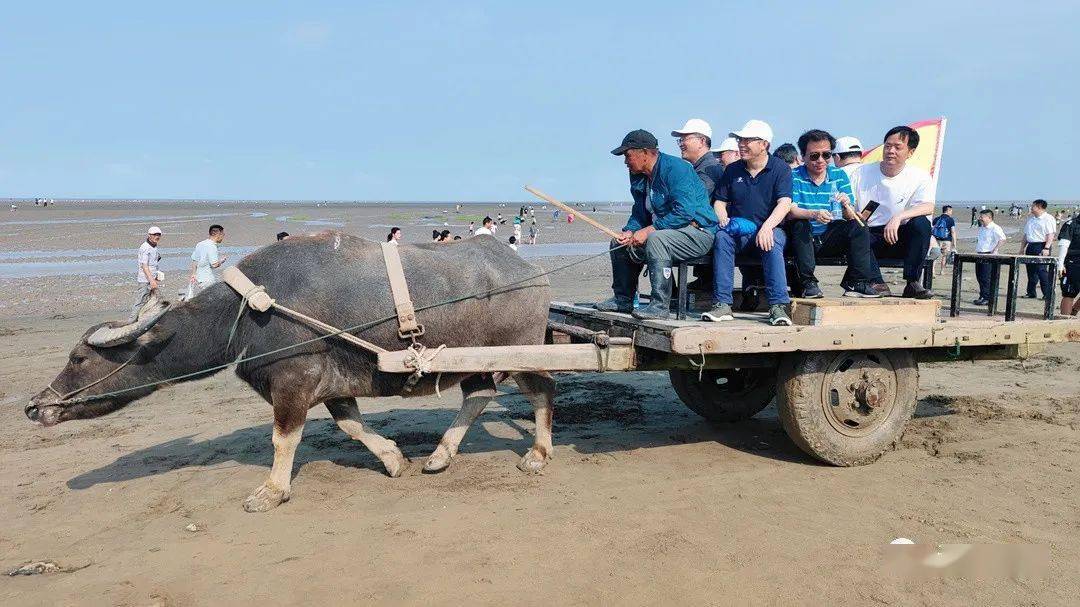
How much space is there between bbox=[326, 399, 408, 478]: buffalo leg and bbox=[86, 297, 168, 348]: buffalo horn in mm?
1323

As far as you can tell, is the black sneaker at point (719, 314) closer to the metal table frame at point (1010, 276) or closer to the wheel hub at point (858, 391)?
the wheel hub at point (858, 391)

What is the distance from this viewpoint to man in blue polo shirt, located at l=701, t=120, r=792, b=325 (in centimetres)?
587

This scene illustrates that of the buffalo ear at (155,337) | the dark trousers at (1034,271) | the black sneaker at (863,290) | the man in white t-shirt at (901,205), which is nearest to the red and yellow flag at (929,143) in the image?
the man in white t-shirt at (901,205)

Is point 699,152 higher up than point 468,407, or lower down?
higher up

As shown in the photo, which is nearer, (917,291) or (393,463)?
(393,463)

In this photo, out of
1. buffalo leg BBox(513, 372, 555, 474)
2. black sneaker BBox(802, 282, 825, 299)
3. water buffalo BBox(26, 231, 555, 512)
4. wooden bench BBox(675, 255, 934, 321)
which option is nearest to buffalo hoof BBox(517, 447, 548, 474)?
buffalo leg BBox(513, 372, 555, 474)

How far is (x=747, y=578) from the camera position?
4.11 m

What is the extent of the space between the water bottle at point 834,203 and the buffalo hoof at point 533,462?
2.95 m

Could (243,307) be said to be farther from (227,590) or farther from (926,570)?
(926,570)

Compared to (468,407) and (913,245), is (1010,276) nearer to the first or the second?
(913,245)

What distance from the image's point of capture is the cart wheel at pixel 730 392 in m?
7.04

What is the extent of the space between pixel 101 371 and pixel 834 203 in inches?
213

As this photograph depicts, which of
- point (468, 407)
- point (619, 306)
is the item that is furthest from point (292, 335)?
point (619, 306)

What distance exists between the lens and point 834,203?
6.52m
